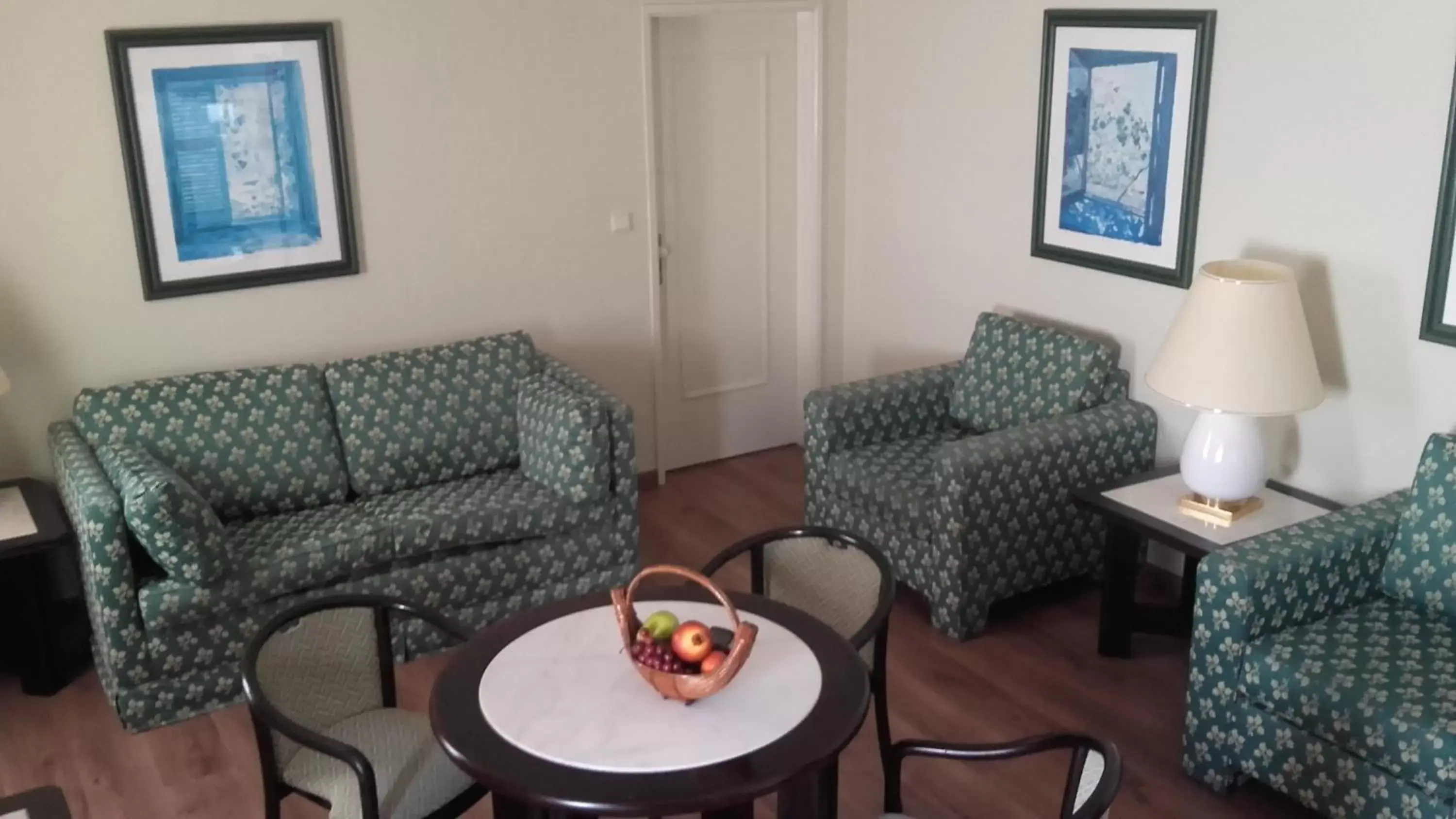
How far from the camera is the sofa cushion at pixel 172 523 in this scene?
3.36 meters

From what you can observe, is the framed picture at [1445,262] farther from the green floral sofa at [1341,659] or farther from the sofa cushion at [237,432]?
the sofa cushion at [237,432]

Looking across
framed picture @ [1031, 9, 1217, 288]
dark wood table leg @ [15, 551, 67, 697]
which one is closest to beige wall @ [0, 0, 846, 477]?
dark wood table leg @ [15, 551, 67, 697]

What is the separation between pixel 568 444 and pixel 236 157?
146 centimetres

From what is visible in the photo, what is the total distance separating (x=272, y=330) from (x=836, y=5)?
2.60 m

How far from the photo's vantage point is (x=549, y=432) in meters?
4.11

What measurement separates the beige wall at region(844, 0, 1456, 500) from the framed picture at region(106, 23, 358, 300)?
2268 millimetres

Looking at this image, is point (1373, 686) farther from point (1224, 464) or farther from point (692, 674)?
point (692, 674)

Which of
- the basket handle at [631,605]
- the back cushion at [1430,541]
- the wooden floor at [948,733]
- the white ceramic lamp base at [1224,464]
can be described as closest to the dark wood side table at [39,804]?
the basket handle at [631,605]

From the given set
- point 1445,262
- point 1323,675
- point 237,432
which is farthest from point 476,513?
point 1445,262

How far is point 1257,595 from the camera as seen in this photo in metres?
2.98

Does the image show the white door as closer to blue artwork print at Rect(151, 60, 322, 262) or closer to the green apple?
blue artwork print at Rect(151, 60, 322, 262)

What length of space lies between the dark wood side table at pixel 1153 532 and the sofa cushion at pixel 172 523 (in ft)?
8.26

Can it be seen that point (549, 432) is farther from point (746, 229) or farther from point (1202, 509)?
point (1202, 509)

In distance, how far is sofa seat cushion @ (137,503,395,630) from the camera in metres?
3.43
